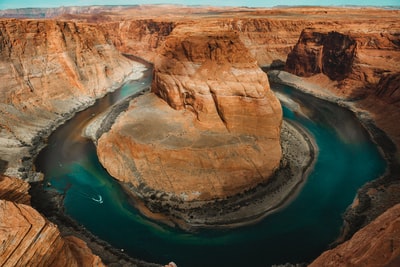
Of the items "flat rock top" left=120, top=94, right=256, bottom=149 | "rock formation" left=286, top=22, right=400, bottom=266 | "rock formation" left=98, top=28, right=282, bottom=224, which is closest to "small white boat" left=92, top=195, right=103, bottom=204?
Result: "rock formation" left=98, top=28, right=282, bottom=224

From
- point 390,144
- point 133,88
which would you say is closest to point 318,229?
point 390,144

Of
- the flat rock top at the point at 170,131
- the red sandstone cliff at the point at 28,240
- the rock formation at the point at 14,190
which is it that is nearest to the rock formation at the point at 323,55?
the flat rock top at the point at 170,131

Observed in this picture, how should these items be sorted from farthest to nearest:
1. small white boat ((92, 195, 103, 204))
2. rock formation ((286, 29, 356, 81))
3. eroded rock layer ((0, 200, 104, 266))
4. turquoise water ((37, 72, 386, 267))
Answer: rock formation ((286, 29, 356, 81)) < small white boat ((92, 195, 103, 204)) < turquoise water ((37, 72, 386, 267)) < eroded rock layer ((0, 200, 104, 266))

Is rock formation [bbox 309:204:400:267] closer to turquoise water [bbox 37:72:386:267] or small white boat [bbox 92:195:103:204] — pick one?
turquoise water [bbox 37:72:386:267]

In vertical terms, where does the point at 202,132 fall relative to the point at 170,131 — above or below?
above

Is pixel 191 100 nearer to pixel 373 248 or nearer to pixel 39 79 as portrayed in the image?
pixel 373 248

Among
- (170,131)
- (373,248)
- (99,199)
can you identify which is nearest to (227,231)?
(170,131)

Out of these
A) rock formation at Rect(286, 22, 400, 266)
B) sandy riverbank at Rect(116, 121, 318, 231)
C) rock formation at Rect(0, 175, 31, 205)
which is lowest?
sandy riverbank at Rect(116, 121, 318, 231)
